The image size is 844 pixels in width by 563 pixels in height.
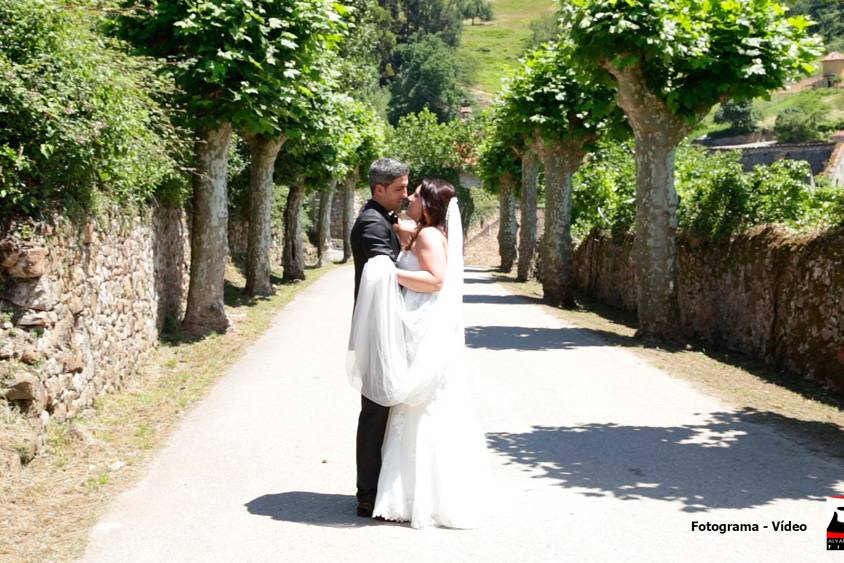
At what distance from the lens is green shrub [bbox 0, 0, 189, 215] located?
7.33 m

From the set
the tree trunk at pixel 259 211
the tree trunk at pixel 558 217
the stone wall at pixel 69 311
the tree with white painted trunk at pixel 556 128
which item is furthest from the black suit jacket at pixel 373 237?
the tree trunk at pixel 558 217

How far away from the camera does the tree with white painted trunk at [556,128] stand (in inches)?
835

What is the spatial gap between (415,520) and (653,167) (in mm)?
10765

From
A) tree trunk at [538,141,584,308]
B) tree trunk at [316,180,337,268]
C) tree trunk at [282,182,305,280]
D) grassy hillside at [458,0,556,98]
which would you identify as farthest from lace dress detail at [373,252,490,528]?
grassy hillside at [458,0,556,98]

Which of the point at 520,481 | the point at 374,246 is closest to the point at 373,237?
the point at 374,246

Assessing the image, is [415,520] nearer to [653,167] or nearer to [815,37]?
[653,167]

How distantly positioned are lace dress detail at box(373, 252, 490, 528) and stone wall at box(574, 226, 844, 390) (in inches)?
253

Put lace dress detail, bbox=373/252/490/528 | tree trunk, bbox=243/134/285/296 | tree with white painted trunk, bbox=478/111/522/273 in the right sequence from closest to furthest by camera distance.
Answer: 1. lace dress detail, bbox=373/252/490/528
2. tree trunk, bbox=243/134/285/296
3. tree with white painted trunk, bbox=478/111/522/273

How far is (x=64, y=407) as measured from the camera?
24.7 feet

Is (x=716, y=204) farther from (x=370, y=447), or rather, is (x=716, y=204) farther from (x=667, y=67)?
(x=370, y=447)

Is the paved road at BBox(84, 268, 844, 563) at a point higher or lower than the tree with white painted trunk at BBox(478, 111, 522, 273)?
lower

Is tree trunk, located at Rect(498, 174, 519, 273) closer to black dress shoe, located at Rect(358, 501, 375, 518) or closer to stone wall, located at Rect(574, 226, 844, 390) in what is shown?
stone wall, located at Rect(574, 226, 844, 390)

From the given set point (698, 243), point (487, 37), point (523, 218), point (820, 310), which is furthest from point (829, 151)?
point (487, 37)

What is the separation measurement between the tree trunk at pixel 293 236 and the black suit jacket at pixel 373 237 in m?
21.7
